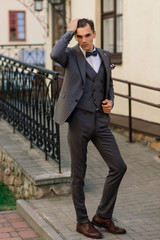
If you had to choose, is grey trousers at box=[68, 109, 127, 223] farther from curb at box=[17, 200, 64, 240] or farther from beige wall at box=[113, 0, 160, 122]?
beige wall at box=[113, 0, 160, 122]

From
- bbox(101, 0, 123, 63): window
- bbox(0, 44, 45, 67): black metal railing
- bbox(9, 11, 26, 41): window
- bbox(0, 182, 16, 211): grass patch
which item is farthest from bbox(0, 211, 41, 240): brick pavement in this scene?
bbox(9, 11, 26, 41): window

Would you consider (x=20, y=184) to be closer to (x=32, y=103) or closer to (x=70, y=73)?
(x=32, y=103)

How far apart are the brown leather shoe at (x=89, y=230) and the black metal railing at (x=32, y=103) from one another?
160cm

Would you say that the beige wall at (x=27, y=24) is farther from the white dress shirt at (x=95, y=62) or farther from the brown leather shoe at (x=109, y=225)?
the brown leather shoe at (x=109, y=225)

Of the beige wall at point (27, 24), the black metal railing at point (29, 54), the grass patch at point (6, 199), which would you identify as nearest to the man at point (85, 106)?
the grass patch at point (6, 199)

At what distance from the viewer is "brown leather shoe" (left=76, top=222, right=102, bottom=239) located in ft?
16.9

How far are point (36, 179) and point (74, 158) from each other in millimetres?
1414

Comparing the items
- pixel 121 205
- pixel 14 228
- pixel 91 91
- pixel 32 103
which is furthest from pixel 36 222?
pixel 32 103

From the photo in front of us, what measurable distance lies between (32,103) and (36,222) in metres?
2.53

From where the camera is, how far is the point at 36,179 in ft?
21.2

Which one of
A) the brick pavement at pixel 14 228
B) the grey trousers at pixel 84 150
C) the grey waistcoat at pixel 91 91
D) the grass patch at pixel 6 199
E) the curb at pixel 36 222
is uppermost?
the grey waistcoat at pixel 91 91

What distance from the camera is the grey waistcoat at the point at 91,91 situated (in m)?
5.03

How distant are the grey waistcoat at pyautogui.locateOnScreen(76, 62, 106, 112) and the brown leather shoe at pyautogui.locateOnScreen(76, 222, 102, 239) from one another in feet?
3.68

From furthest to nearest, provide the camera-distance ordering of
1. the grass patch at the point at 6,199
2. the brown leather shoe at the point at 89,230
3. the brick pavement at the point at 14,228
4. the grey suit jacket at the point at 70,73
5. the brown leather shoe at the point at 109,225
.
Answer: the grass patch at the point at 6,199
the brick pavement at the point at 14,228
the brown leather shoe at the point at 109,225
the brown leather shoe at the point at 89,230
the grey suit jacket at the point at 70,73
